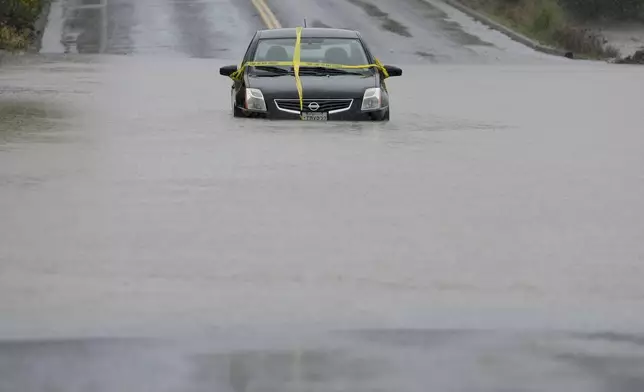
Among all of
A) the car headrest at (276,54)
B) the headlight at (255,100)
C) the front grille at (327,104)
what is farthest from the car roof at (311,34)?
the front grille at (327,104)

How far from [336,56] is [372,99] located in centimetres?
109

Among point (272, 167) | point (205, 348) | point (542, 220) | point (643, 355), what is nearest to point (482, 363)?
point (643, 355)

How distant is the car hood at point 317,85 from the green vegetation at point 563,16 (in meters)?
24.6

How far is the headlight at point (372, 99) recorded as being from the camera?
2025 centimetres

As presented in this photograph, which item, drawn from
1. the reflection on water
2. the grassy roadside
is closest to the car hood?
the reflection on water

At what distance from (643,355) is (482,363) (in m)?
0.78

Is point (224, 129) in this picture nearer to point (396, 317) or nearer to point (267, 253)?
point (267, 253)

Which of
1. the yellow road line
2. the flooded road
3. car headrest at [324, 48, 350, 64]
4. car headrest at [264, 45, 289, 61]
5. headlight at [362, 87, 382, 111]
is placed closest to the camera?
the flooded road

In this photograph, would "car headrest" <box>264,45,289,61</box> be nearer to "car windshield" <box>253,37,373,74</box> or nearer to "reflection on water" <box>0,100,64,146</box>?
"car windshield" <box>253,37,373,74</box>

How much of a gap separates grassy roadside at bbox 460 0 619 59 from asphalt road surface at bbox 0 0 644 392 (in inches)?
824

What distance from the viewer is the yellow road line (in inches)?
1787

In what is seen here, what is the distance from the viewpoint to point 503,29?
158 feet

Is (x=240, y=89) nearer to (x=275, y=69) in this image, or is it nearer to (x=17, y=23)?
(x=275, y=69)

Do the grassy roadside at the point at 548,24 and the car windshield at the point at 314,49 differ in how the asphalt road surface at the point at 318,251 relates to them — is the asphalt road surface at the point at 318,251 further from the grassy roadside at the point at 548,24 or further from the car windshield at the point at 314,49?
the grassy roadside at the point at 548,24
